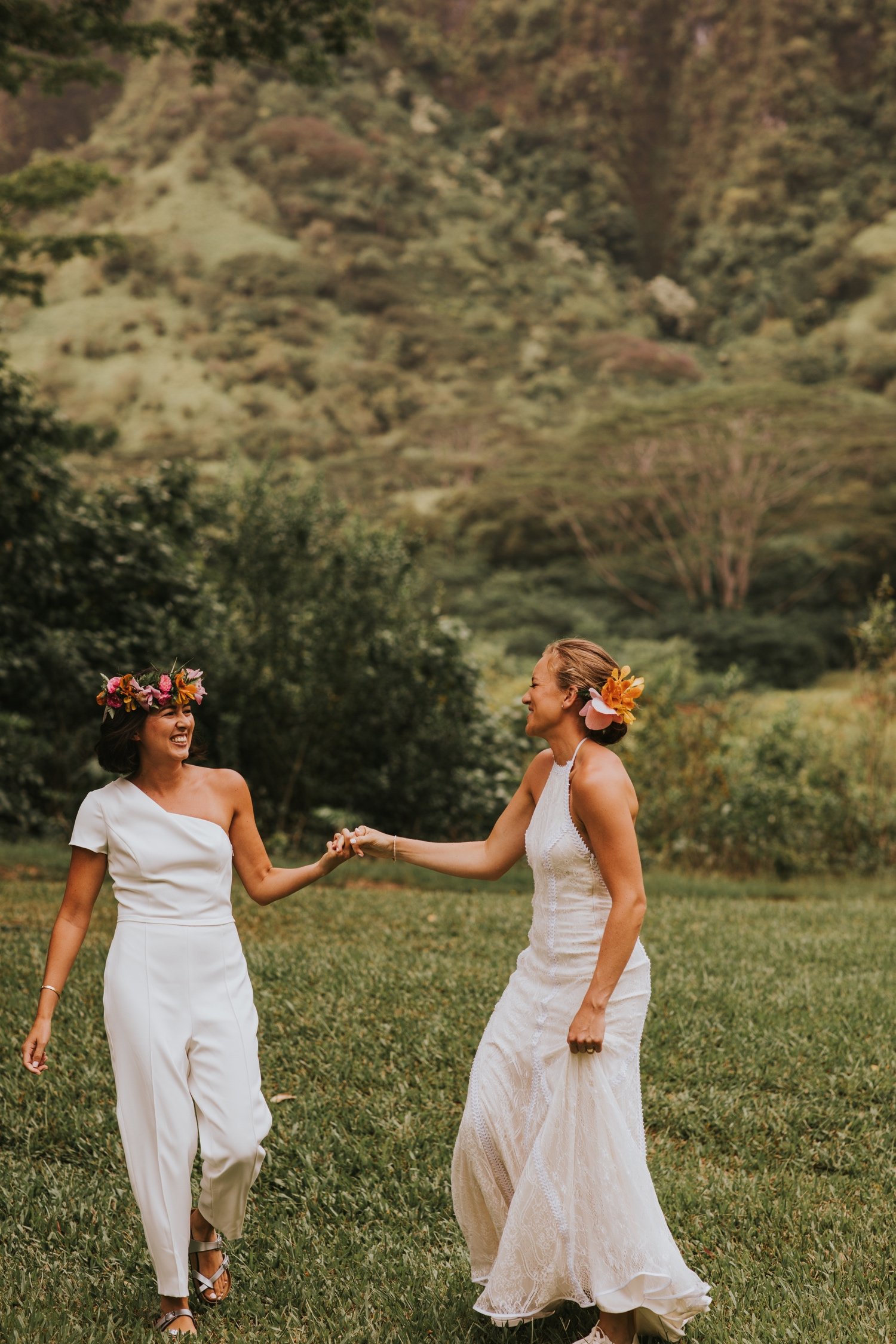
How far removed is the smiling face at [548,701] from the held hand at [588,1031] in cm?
75

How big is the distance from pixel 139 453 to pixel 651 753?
29380mm

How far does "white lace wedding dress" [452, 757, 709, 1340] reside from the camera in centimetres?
313

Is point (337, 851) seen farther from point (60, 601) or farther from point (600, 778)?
point (60, 601)

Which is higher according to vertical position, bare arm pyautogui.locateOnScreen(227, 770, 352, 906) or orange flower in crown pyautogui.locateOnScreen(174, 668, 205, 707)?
orange flower in crown pyautogui.locateOnScreen(174, 668, 205, 707)

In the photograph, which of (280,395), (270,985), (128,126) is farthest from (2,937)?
(128,126)

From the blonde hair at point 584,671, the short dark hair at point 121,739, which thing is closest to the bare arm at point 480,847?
the blonde hair at point 584,671

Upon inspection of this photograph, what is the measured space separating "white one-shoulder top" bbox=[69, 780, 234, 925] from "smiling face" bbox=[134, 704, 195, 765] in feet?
0.40

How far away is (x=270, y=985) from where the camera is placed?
6.57 metres

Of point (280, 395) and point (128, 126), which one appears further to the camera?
point (128, 126)

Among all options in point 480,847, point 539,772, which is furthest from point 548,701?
point 480,847

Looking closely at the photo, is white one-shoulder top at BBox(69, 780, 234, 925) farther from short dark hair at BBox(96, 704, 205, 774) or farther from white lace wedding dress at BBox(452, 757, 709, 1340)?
white lace wedding dress at BBox(452, 757, 709, 1340)

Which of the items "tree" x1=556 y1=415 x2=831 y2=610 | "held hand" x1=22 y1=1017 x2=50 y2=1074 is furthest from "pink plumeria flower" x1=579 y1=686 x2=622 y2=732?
"tree" x1=556 y1=415 x2=831 y2=610

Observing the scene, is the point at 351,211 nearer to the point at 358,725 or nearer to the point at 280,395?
the point at 280,395

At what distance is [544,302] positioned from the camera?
47375 millimetres
